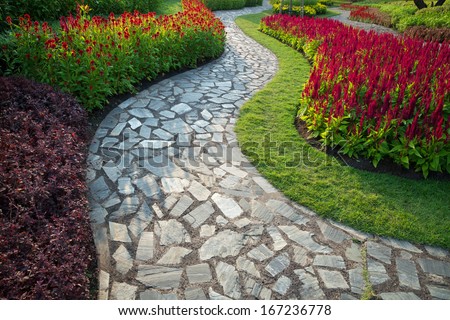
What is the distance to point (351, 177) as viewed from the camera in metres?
4.32

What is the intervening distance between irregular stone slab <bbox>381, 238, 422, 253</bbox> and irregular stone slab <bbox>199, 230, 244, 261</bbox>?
4.82 ft

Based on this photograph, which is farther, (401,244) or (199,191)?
(199,191)

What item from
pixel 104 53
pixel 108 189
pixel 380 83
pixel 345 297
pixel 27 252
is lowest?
pixel 345 297

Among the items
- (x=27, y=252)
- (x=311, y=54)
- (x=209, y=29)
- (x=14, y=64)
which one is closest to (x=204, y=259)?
(x=27, y=252)

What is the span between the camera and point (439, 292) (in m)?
2.90

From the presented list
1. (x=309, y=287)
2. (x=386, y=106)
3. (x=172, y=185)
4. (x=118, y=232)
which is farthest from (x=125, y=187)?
(x=386, y=106)

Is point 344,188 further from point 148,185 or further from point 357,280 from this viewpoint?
point 148,185

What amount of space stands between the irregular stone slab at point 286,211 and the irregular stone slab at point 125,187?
1578 millimetres

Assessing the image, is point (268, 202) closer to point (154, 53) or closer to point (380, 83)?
Answer: point (380, 83)

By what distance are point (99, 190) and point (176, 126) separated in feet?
6.05

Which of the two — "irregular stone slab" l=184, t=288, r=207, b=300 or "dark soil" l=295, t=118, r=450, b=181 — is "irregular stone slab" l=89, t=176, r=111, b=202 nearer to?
"irregular stone slab" l=184, t=288, r=207, b=300

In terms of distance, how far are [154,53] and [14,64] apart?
2.43m

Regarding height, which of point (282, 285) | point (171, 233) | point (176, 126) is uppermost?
point (176, 126)

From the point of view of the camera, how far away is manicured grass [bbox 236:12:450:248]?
11.8 ft
